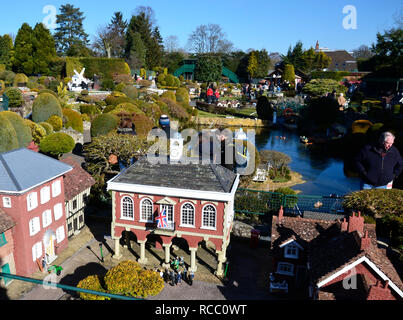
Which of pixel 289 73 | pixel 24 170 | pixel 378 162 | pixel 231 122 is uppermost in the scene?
pixel 289 73

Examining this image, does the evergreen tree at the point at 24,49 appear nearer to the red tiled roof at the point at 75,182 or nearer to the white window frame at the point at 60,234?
the red tiled roof at the point at 75,182

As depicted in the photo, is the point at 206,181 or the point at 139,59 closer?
the point at 206,181

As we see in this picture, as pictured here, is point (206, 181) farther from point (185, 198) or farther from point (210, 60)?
point (210, 60)

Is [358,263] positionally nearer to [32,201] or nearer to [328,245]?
[328,245]

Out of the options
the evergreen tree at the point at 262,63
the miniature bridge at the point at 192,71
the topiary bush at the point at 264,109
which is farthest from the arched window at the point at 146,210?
the evergreen tree at the point at 262,63

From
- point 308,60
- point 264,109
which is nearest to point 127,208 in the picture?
point 264,109
